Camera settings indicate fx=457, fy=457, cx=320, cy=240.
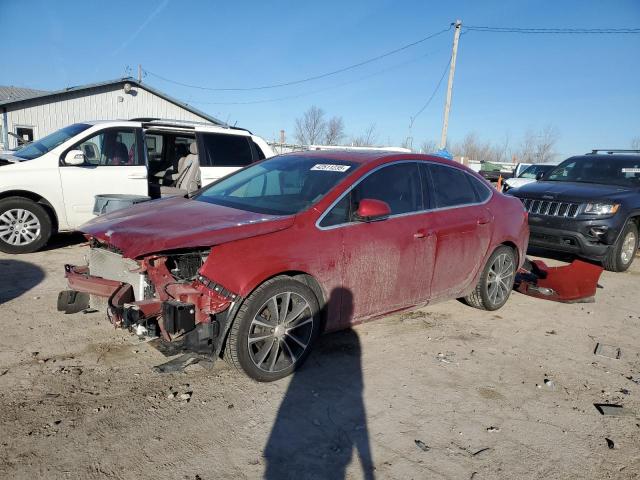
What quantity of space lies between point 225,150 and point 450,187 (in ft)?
15.4

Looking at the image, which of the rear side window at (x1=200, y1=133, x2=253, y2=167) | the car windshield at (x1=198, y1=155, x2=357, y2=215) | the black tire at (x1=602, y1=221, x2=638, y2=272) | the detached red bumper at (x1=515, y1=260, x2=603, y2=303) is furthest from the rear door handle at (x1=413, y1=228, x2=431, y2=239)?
the black tire at (x1=602, y1=221, x2=638, y2=272)

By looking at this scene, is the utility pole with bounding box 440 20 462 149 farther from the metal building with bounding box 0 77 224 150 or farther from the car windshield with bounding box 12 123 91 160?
the car windshield with bounding box 12 123 91 160

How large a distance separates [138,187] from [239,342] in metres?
4.97

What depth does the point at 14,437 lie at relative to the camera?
264cm

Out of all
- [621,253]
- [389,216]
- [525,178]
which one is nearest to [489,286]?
[389,216]

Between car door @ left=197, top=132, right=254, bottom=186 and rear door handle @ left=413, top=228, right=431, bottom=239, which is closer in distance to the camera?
rear door handle @ left=413, top=228, right=431, bottom=239

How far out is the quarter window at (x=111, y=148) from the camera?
23.0 ft

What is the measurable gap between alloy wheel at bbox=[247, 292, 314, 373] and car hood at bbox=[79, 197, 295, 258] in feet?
1.80

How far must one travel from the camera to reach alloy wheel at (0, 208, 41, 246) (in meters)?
6.39

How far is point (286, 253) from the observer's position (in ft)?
10.9

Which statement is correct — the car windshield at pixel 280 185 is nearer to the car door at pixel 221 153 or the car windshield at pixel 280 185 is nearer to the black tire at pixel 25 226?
the car door at pixel 221 153

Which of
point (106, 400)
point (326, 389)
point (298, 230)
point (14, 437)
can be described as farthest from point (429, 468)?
point (14, 437)

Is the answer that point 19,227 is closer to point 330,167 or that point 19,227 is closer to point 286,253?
point 330,167

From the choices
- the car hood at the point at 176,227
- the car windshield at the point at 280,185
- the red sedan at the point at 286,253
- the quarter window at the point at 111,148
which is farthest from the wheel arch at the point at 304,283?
the quarter window at the point at 111,148
